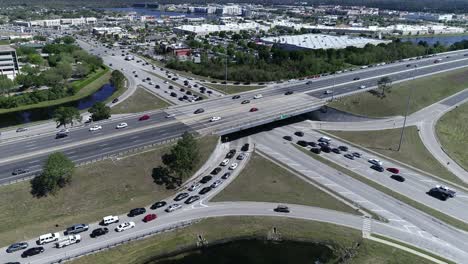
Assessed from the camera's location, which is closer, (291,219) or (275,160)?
(291,219)

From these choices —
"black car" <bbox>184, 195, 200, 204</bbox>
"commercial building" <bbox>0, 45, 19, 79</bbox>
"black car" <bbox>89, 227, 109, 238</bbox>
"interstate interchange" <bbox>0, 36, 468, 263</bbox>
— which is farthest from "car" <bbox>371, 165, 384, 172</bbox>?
"commercial building" <bbox>0, 45, 19, 79</bbox>

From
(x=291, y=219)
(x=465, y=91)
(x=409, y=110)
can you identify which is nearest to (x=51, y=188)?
(x=291, y=219)

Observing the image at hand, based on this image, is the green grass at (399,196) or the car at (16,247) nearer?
the car at (16,247)

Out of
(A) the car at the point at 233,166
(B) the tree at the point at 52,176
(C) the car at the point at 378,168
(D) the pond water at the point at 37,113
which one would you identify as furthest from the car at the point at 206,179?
(D) the pond water at the point at 37,113

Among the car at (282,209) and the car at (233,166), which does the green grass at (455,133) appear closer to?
the car at (282,209)

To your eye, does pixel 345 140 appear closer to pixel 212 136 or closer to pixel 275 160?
pixel 275 160

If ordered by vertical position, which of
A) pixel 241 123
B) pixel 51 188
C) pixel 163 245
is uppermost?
pixel 241 123

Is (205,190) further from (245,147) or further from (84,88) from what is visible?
(84,88)
